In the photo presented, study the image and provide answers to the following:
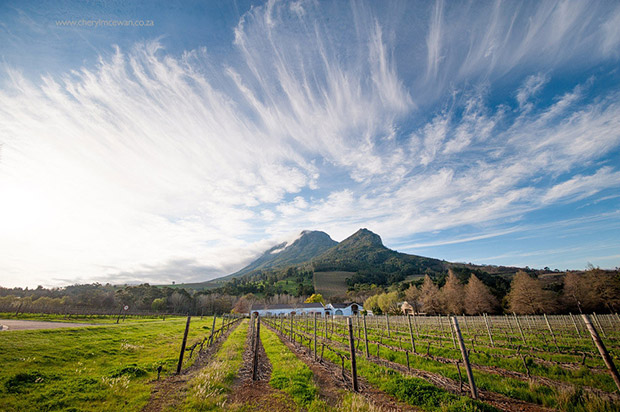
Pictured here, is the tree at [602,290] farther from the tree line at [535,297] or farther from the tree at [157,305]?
the tree at [157,305]

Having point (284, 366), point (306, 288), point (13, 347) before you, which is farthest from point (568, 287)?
point (306, 288)

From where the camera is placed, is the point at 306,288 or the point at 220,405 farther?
the point at 306,288

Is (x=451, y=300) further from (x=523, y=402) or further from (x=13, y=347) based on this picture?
(x=13, y=347)

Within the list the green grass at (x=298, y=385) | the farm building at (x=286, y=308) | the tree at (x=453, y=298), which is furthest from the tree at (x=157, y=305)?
the tree at (x=453, y=298)

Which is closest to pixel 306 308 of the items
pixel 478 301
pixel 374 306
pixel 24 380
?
pixel 374 306

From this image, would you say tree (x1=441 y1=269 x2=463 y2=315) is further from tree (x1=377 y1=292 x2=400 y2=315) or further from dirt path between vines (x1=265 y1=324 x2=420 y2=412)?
dirt path between vines (x1=265 y1=324 x2=420 y2=412)

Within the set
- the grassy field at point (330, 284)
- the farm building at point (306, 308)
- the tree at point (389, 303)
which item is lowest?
the farm building at point (306, 308)

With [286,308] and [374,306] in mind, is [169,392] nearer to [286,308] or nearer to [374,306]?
[374,306]

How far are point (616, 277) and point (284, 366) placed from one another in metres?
89.2

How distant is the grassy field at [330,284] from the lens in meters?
165

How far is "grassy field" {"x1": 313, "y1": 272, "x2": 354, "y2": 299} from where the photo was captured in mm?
164750

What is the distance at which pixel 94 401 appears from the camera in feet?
26.1

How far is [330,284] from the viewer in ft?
588

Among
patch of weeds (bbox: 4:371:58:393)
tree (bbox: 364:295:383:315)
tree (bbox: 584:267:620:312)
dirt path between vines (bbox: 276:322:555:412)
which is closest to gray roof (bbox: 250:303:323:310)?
tree (bbox: 364:295:383:315)
